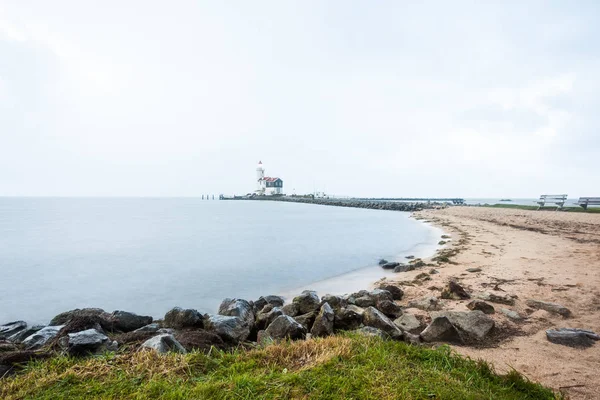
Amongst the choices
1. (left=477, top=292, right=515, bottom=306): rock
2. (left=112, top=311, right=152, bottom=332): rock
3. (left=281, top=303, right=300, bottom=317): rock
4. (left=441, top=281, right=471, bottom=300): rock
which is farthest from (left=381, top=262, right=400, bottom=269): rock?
(left=112, top=311, right=152, bottom=332): rock

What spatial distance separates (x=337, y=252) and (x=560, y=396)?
1475 centimetres

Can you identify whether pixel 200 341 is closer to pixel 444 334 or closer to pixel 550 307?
pixel 444 334

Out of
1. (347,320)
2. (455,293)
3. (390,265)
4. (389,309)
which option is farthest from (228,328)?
(390,265)

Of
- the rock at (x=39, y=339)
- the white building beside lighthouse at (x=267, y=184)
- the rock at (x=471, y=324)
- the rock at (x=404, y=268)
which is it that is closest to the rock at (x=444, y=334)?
the rock at (x=471, y=324)

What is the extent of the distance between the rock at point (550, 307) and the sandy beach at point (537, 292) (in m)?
0.14

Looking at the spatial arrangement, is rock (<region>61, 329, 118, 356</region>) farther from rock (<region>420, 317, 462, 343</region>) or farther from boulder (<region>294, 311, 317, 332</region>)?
rock (<region>420, 317, 462, 343</region>)

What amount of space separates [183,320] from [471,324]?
5.02 meters

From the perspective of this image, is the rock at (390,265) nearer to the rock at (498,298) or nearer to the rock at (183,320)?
the rock at (498,298)

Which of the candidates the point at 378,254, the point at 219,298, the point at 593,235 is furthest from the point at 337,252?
the point at 593,235

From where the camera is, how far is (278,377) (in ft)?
8.93

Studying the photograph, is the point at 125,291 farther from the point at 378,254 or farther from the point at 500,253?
the point at 500,253

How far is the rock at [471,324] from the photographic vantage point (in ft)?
15.6

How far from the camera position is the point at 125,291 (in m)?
10.5

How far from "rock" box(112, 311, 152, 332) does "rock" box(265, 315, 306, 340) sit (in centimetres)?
296
